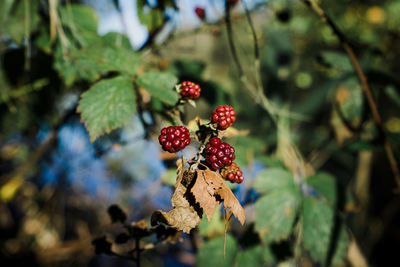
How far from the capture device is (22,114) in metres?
0.96

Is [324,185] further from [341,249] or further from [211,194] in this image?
[211,194]

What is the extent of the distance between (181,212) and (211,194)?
0.20 ft

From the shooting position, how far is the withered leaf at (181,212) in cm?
36

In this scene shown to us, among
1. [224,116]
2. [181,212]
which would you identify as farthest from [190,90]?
[181,212]

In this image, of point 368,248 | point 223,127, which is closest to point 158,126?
point 223,127

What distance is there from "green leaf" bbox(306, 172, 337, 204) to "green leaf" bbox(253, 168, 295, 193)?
0.25 ft

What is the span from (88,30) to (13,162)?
1350 mm

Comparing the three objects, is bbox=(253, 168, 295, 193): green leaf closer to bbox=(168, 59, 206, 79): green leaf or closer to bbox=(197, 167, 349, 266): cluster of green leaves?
bbox=(197, 167, 349, 266): cluster of green leaves

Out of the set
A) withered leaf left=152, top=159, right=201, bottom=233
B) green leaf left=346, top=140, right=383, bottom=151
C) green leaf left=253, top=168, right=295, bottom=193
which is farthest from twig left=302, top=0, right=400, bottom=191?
withered leaf left=152, top=159, right=201, bottom=233

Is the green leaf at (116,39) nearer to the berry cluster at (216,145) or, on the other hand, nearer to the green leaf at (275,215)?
the berry cluster at (216,145)

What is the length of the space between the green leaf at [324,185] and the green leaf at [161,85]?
554 millimetres

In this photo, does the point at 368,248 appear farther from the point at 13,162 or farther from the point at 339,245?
the point at 13,162

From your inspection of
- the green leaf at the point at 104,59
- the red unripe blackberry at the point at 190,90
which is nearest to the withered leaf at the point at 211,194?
the red unripe blackberry at the point at 190,90

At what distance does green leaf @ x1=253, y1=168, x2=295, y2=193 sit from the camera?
757mm
